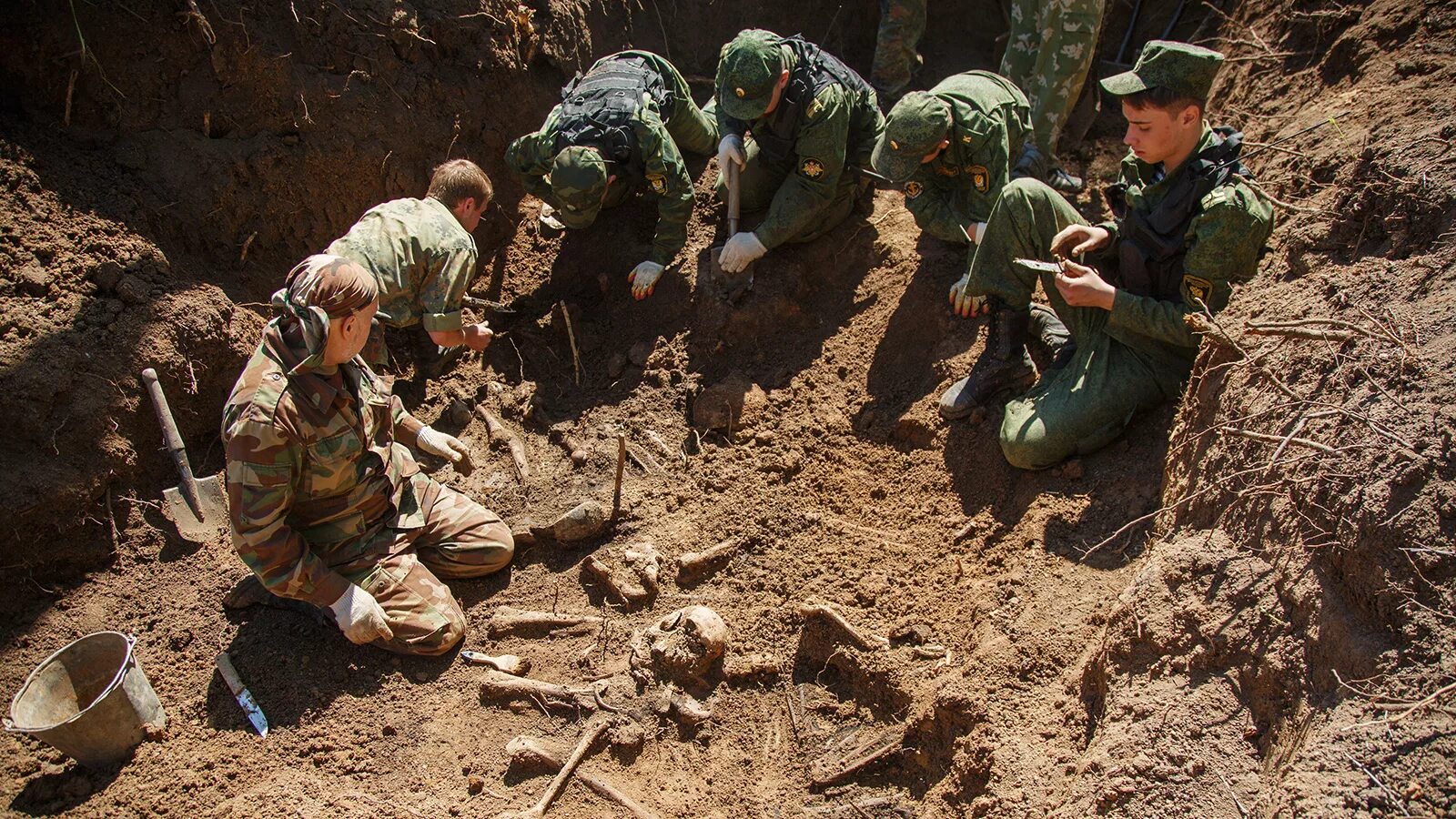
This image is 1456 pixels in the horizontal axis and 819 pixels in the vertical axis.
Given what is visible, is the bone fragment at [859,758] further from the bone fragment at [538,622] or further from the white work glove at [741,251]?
the white work glove at [741,251]

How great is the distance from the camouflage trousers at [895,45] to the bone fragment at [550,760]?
493cm

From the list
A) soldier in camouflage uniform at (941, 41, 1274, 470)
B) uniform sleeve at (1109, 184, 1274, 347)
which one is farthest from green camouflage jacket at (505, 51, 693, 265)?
Answer: uniform sleeve at (1109, 184, 1274, 347)

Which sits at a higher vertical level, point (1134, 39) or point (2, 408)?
point (1134, 39)

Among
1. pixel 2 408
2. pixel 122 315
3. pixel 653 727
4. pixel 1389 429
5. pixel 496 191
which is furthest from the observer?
pixel 496 191

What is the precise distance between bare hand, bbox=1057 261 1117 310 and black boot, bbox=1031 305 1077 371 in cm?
52

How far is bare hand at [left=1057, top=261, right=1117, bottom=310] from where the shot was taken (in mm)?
3959

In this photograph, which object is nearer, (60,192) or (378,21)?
(60,192)

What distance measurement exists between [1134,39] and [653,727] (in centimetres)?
582

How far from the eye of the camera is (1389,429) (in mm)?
2662

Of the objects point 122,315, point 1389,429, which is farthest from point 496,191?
point 1389,429

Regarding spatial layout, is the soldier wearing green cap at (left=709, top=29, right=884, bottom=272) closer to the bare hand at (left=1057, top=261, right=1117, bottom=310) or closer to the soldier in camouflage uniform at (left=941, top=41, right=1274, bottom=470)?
the soldier in camouflage uniform at (left=941, top=41, right=1274, bottom=470)

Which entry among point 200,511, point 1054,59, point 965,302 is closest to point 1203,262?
point 965,302

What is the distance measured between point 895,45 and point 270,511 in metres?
5.11

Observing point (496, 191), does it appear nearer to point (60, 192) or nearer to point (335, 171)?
point (335, 171)
